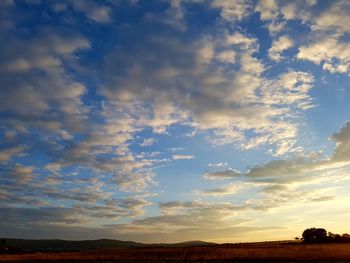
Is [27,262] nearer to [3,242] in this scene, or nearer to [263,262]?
[263,262]

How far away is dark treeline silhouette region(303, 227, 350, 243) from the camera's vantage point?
138 metres

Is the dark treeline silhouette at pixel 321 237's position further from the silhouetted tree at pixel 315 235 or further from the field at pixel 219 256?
the field at pixel 219 256

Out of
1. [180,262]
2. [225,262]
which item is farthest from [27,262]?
[225,262]

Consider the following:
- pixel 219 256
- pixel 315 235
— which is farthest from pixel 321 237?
pixel 219 256

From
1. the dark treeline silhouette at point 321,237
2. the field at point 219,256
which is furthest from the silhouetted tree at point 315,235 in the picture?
the field at point 219,256

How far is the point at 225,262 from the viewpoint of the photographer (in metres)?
57.0

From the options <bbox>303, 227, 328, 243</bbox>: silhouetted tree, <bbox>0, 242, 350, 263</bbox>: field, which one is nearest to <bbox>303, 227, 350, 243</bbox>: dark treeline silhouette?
<bbox>303, 227, 328, 243</bbox>: silhouetted tree

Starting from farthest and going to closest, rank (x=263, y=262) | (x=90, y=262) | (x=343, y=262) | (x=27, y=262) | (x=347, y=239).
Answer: (x=347, y=239) < (x=27, y=262) < (x=90, y=262) < (x=263, y=262) < (x=343, y=262)

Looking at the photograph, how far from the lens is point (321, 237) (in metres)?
145

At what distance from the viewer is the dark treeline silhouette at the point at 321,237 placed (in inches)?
5442

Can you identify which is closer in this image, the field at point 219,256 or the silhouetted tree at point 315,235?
the field at point 219,256

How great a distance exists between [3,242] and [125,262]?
131m

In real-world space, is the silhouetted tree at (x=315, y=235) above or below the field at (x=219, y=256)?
above

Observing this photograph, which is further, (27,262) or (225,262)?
(27,262)
